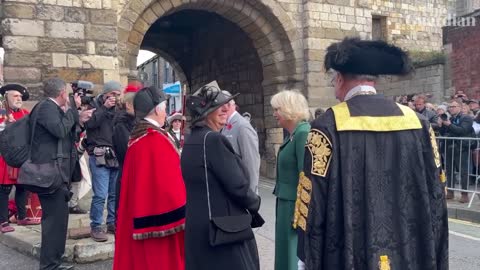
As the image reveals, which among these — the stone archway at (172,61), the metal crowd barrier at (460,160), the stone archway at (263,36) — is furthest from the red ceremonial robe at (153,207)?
the stone archway at (172,61)

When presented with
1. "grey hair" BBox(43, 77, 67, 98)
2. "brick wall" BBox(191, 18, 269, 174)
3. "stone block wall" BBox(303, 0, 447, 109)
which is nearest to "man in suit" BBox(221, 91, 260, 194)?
"grey hair" BBox(43, 77, 67, 98)

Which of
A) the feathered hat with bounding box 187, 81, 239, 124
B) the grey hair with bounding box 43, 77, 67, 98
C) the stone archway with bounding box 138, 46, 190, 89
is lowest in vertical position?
the feathered hat with bounding box 187, 81, 239, 124

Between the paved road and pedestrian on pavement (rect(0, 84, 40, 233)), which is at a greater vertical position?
pedestrian on pavement (rect(0, 84, 40, 233))

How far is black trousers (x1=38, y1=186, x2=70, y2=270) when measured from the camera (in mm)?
4270

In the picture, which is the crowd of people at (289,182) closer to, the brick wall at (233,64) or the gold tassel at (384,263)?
the gold tassel at (384,263)

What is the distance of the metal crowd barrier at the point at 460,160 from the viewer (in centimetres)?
834

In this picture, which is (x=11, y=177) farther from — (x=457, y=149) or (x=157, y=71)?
(x=157, y=71)

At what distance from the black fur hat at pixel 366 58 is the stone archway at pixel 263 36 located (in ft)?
27.2

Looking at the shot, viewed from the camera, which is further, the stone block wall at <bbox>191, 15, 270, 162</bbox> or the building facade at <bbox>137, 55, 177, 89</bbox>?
the building facade at <bbox>137, 55, 177, 89</bbox>

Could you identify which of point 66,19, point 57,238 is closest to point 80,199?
point 57,238

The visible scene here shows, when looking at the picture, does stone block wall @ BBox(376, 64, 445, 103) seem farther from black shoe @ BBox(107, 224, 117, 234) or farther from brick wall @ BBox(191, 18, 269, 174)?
black shoe @ BBox(107, 224, 117, 234)

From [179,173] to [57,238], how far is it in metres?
1.48

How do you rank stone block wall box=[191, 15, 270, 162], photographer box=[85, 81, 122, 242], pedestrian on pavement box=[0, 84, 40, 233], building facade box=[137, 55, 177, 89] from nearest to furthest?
1. photographer box=[85, 81, 122, 242]
2. pedestrian on pavement box=[0, 84, 40, 233]
3. stone block wall box=[191, 15, 270, 162]
4. building facade box=[137, 55, 177, 89]

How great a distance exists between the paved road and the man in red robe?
1429 millimetres
